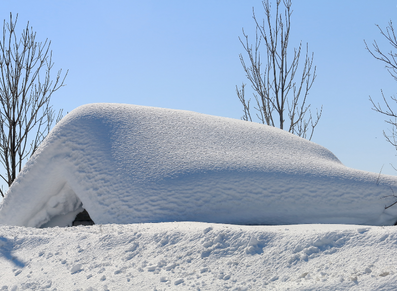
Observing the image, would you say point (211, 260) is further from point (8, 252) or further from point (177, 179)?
point (8, 252)

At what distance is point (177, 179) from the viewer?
3.73 m

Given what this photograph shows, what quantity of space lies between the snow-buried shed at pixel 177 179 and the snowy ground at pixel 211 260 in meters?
0.83

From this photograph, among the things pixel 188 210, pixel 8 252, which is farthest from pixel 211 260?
pixel 8 252

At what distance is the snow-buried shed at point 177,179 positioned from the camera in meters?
3.64

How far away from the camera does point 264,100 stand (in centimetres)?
944

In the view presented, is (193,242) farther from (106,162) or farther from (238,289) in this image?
(106,162)

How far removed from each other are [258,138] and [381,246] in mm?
2801

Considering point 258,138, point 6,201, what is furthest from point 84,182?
point 258,138

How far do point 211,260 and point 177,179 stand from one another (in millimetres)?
1513

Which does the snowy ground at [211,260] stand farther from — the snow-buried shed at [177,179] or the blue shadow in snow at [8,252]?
the snow-buried shed at [177,179]

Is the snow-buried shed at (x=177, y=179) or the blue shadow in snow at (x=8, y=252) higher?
the snow-buried shed at (x=177, y=179)

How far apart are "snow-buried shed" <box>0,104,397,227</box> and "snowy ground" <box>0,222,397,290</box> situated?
2.72 ft

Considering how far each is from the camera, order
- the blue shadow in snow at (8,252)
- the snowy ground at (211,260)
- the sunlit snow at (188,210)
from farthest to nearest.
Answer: the blue shadow in snow at (8,252), the sunlit snow at (188,210), the snowy ground at (211,260)

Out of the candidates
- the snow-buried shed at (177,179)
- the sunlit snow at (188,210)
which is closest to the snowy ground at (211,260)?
the sunlit snow at (188,210)
